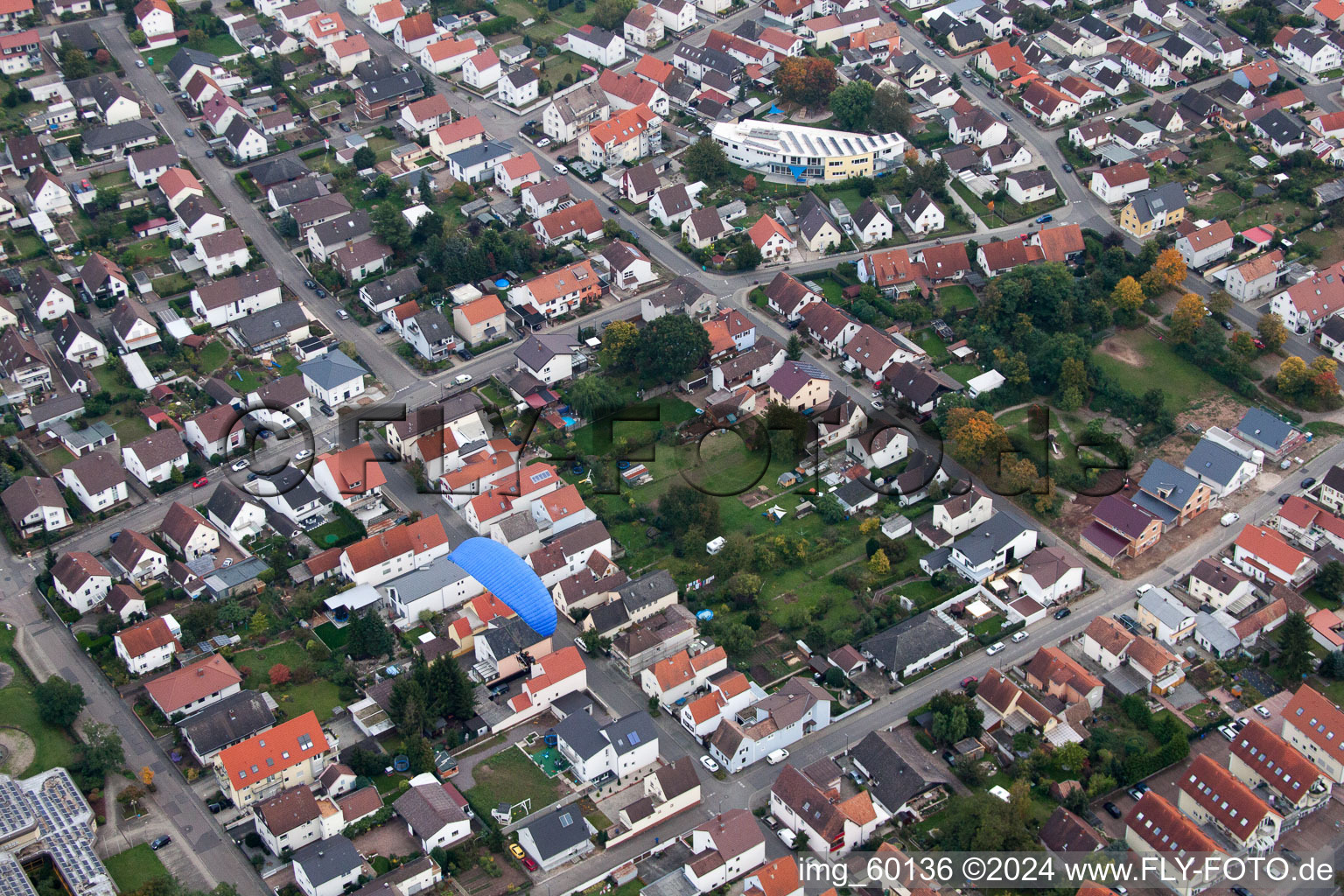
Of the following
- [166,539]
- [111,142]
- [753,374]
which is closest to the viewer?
[166,539]

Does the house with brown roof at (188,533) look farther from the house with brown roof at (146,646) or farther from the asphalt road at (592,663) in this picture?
the house with brown roof at (146,646)

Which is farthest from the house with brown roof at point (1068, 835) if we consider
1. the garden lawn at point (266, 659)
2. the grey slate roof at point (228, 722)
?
the garden lawn at point (266, 659)

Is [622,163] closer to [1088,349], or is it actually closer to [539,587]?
[1088,349]

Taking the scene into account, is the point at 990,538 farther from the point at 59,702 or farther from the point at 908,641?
the point at 59,702

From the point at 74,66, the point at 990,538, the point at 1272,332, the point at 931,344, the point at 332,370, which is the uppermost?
the point at 74,66

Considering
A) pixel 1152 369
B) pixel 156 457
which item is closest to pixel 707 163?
pixel 1152 369

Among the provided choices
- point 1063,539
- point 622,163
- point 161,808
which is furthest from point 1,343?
point 1063,539
